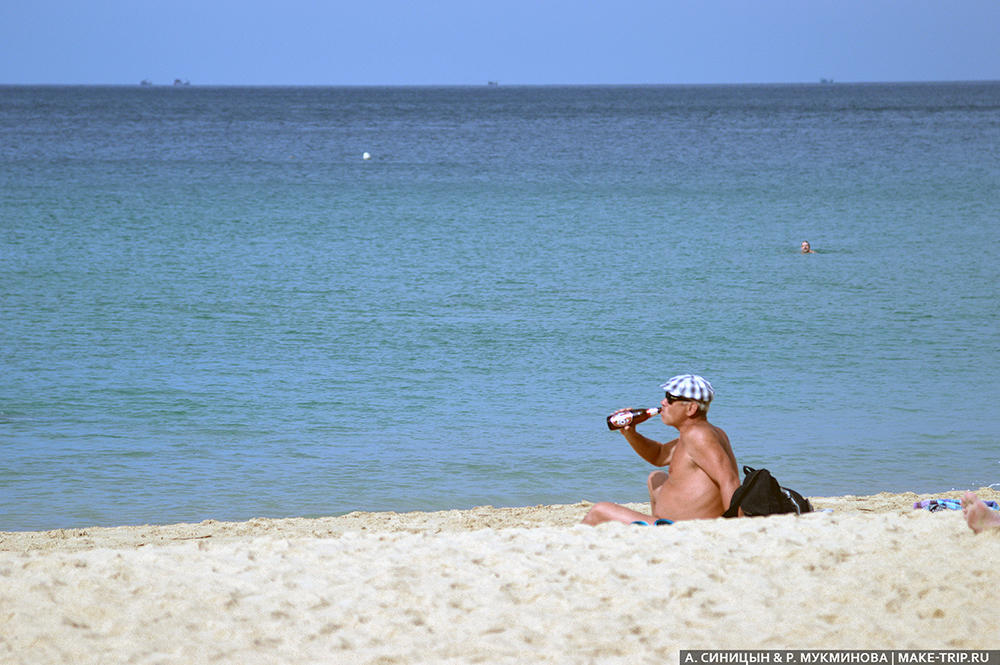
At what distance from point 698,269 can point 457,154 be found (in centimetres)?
3336

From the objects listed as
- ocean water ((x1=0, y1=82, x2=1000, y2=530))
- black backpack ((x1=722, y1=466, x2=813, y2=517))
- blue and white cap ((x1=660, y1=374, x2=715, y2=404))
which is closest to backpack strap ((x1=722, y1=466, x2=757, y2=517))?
black backpack ((x1=722, y1=466, x2=813, y2=517))

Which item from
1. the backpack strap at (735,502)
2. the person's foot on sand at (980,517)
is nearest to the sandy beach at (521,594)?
the person's foot on sand at (980,517)

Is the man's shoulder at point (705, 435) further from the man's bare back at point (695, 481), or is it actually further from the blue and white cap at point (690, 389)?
the blue and white cap at point (690, 389)

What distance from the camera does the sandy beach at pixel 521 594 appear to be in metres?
4.55

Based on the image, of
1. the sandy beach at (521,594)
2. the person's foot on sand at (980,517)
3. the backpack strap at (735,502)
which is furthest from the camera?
the backpack strap at (735,502)

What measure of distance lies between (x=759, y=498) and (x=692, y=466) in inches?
15.0

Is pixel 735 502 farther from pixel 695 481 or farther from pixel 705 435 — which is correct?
pixel 705 435

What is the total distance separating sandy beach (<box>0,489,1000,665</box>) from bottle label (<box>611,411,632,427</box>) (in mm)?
639

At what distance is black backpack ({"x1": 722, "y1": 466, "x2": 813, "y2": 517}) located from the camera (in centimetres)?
603

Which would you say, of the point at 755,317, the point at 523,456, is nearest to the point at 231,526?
the point at 523,456

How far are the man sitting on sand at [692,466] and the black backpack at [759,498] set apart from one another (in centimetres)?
5

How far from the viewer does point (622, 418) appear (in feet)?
20.6

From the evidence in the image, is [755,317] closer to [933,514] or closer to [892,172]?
[933,514]

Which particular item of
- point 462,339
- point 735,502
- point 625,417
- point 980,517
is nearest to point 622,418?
point 625,417
